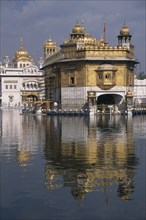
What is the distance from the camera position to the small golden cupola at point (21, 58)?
11031 cm

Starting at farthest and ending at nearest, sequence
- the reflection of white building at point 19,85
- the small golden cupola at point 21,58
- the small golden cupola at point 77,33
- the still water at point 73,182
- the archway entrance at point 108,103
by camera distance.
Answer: the small golden cupola at point 21,58
the reflection of white building at point 19,85
the small golden cupola at point 77,33
the archway entrance at point 108,103
the still water at point 73,182

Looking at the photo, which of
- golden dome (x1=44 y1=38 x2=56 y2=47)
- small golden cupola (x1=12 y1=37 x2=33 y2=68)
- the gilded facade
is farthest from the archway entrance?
small golden cupola (x1=12 y1=37 x2=33 y2=68)

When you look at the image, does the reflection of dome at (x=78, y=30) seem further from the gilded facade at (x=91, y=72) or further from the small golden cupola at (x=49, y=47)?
the small golden cupola at (x=49, y=47)

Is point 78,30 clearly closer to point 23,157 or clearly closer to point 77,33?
point 77,33

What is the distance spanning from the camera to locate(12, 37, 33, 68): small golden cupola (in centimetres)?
11031

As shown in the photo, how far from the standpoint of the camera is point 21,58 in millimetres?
110938

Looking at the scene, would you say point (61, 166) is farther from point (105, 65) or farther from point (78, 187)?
point (105, 65)

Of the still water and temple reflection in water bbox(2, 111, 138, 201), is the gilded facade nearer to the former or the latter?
temple reflection in water bbox(2, 111, 138, 201)

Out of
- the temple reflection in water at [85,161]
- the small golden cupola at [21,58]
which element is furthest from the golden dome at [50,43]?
the temple reflection in water at [85,161]

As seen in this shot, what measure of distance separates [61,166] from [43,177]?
1739 millimetres

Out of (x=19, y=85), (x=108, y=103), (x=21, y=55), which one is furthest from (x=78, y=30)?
(x=21, y=55)

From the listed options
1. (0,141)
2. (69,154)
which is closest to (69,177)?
(69,154)

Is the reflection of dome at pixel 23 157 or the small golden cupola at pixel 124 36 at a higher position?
the small golden cupola at pixel 124 36

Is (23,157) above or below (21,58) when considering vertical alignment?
below
